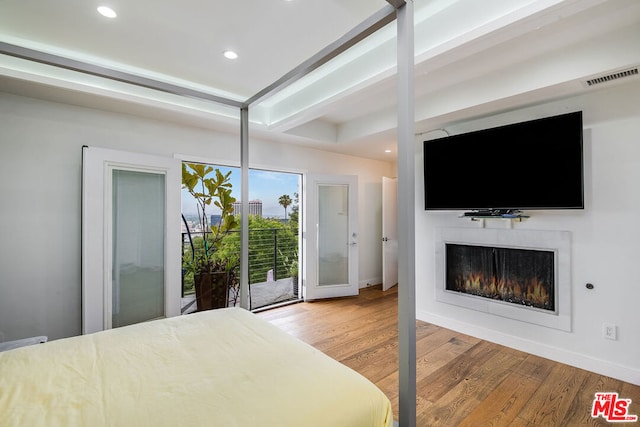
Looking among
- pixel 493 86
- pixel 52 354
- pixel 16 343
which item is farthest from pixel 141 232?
pixel 493 86

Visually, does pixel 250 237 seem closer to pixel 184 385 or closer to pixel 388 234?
pixel 388 234

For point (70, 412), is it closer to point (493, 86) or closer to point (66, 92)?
point (66, 92)

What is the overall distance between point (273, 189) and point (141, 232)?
377 centimetres

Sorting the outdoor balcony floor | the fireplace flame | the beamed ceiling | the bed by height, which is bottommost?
the outdoor balcony floor

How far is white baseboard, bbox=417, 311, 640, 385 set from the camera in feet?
7.66

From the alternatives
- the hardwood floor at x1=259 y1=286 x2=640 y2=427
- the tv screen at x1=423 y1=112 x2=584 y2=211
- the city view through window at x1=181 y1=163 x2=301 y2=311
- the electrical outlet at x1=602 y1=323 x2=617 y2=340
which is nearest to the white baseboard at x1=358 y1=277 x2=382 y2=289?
the city view through window at x1=181 y1=163 x2=301 y2=311

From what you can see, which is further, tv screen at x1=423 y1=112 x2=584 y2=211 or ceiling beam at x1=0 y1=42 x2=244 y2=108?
tv screen at x1=423 y1=112 x2=584 y2=211

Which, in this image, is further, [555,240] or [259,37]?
[555,240]

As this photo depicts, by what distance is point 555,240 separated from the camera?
272cm

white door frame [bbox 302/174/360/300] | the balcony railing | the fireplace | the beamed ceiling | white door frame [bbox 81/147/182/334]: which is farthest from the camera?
the balcony railing

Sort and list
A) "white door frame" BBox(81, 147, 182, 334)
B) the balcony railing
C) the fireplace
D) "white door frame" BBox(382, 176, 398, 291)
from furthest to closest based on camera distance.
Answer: the balcony railing, "white door frame" BBox(382, 176, 398, 291), the fireplace, "white door frame" BBox(81, 147, 182, 334)

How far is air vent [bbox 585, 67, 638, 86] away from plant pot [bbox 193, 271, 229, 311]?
13.4 feet

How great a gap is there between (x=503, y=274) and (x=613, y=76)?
192cm

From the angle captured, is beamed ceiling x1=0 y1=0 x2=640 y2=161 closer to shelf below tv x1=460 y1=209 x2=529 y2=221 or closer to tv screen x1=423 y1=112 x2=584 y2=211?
tv screen x1=423 y1=112 x2=584 y2=211
